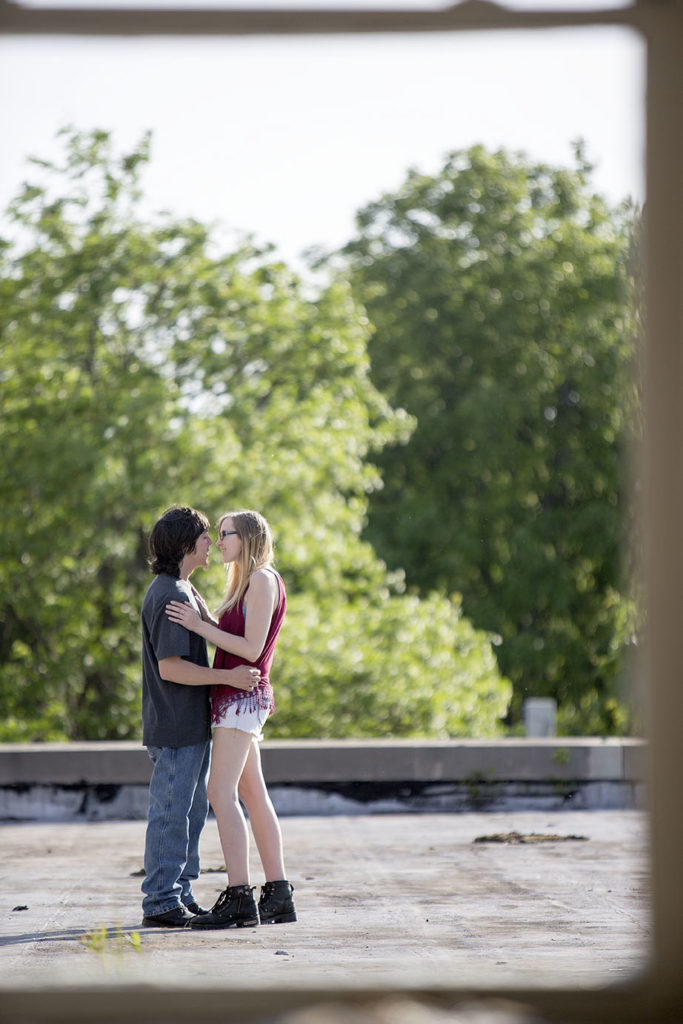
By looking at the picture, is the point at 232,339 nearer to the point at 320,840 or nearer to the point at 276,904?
the point at 320,840

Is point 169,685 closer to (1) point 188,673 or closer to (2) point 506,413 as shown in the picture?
(1) point 188,673

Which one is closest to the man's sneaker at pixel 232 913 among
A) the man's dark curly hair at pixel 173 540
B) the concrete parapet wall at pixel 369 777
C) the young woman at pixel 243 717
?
the young woman at pixel 243 717

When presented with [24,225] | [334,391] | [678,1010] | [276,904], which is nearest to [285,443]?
[334,391]

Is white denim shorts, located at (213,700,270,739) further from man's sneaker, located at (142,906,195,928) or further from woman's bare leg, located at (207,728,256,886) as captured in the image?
man's sneaker, located at (142,906,195,928)

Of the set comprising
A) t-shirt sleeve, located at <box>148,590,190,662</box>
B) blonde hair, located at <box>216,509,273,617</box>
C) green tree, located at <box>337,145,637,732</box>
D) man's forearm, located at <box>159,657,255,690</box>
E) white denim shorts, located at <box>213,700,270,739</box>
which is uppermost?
green tree, located at <box>337,145,637,732</box>

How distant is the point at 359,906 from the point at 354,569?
41.7ft

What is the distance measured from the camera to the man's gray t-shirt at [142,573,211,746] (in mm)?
6594

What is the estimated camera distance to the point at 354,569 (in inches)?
779

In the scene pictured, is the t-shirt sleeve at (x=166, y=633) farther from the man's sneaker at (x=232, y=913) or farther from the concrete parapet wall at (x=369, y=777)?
the concrete parapet wall at (x=369, y=777)

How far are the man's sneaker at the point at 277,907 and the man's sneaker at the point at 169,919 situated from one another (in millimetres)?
326

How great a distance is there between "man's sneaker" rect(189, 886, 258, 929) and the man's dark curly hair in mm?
1422

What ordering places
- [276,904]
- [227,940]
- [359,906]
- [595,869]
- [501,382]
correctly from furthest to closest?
[501,382], [595,869], [359,906], [276,904], [227,940]

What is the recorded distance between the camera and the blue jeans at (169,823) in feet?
21.7

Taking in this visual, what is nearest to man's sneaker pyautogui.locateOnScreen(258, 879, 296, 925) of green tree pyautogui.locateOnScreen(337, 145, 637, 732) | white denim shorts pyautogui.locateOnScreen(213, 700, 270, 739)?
white denim shorts pyautogui.locateOnScreen(213, 700, 270, 739)
